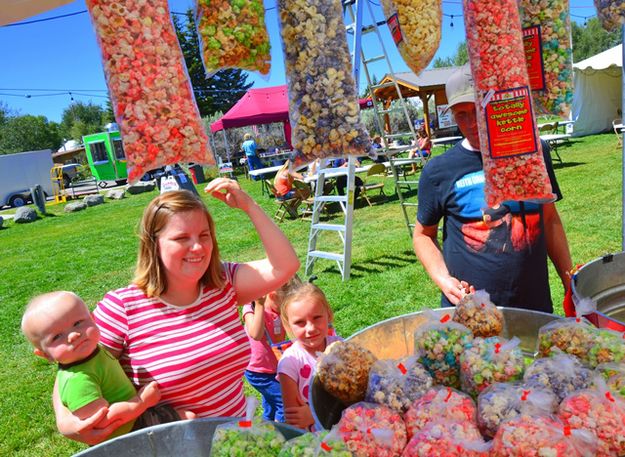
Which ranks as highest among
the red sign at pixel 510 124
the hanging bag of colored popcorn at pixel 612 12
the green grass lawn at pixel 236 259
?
the hanging bag of colored popcorn at pixel 612 12

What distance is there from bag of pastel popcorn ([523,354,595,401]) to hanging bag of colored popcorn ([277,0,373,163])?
0.61m

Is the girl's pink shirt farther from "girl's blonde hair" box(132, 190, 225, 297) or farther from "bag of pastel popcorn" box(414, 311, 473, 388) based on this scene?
"bag of pastel popcorn" box(414, 311, 473, 388)

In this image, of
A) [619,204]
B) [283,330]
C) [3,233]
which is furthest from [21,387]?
[3,233]

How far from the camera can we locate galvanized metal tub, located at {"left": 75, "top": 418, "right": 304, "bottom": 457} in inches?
36.6

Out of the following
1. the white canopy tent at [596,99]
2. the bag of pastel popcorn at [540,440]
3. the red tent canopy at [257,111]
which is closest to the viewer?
the bag of pastel popcorn at [540,440]

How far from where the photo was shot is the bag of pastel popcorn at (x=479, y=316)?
1187mm

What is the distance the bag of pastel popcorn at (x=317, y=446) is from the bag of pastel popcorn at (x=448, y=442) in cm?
12

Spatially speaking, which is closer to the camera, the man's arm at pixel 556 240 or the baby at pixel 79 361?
the baby at pixel 79 361

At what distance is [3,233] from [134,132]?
531 inches

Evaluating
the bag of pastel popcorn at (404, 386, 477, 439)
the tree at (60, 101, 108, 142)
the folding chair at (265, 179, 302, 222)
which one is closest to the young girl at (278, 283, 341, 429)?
the bag of pastel popcorn at (404, 386, 477, 439)

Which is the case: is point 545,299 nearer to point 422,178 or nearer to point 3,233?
point 422,178

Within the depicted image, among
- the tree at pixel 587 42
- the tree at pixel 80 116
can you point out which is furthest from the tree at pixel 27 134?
the tree at pixel 587 42

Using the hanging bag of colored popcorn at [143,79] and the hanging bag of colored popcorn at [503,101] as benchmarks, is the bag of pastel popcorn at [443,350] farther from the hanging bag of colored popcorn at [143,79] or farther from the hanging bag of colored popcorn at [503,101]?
the hanging bag of colored popcorn at [143,79]

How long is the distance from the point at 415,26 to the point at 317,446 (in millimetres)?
1035
